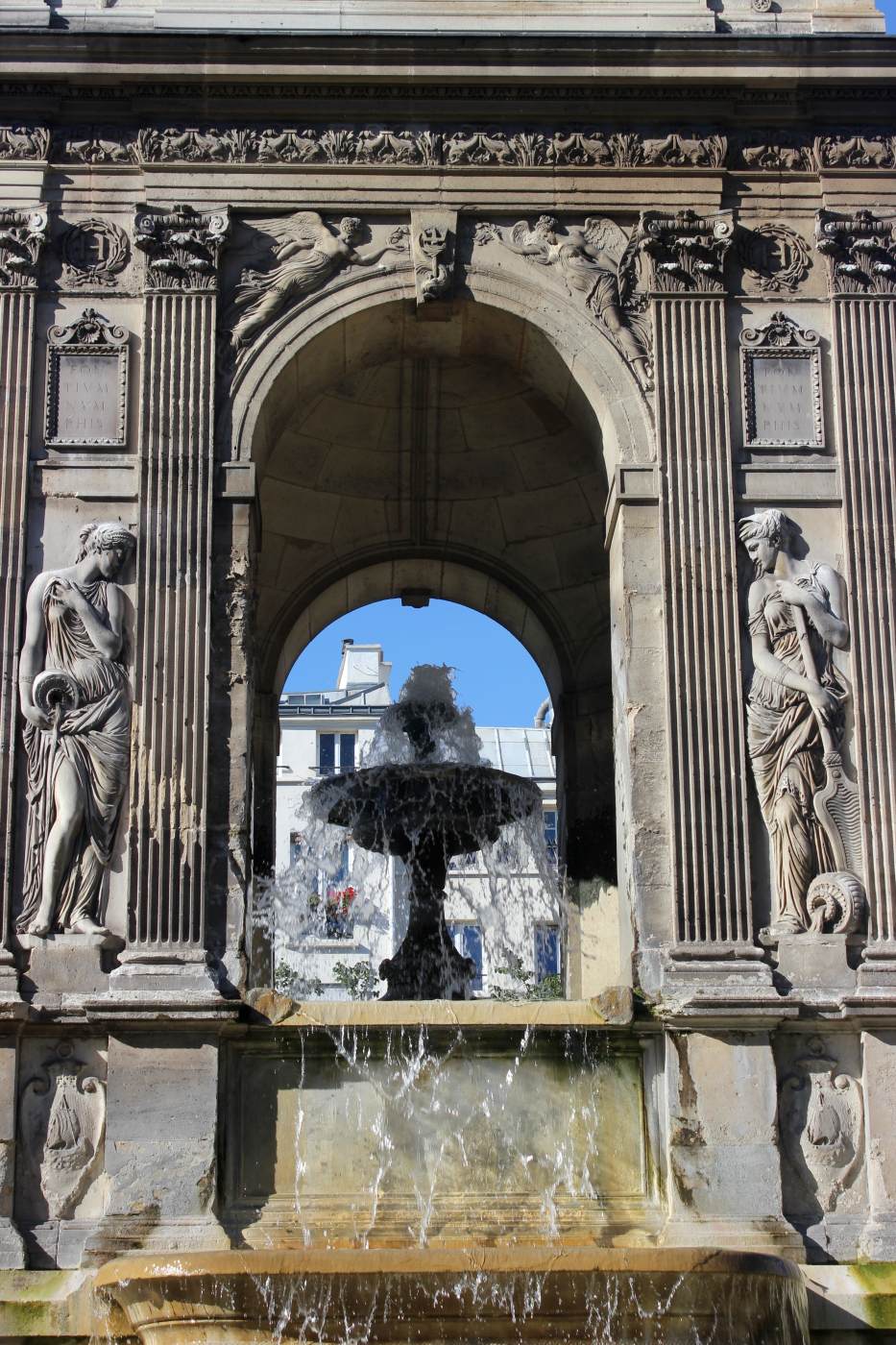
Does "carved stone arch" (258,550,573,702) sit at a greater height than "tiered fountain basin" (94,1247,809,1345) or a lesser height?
greater

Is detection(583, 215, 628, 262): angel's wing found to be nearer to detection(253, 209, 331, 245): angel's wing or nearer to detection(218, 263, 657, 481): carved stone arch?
detection(218, 263, 657, 481): carved stone arch

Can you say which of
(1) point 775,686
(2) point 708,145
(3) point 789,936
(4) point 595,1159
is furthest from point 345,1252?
(2) point 708,145

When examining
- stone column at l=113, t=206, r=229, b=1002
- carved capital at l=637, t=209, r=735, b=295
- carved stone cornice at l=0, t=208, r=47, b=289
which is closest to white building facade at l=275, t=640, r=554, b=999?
stone column at l=113, t=206, r=229, b=1002

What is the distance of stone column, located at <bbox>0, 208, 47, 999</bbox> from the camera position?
1438 cm

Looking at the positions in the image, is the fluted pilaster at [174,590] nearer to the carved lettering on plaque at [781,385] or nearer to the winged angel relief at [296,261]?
the winged angel relief at [296,261]

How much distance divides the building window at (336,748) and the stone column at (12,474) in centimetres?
2891

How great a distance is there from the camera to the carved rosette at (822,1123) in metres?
13.9

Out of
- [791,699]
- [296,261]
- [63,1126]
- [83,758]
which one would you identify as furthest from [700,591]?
[63,1126]

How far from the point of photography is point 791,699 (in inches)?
586

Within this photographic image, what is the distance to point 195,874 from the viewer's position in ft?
47.0

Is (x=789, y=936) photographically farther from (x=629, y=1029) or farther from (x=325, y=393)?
(x=325, y=393)

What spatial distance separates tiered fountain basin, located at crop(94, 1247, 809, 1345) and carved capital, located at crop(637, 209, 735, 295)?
24.4ft

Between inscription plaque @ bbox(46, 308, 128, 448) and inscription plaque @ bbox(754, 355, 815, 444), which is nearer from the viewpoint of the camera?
inscription plaque @ bbox(46, 308, 128, 448)

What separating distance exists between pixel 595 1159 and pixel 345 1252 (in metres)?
2.91
